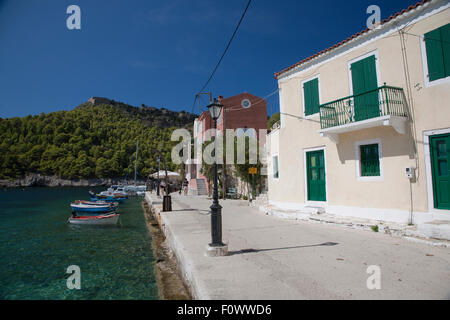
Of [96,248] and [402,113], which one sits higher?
[402,113]

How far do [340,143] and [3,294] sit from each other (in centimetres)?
1175

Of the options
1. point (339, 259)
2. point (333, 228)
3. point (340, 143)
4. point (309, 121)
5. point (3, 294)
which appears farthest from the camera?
point (309, 121)

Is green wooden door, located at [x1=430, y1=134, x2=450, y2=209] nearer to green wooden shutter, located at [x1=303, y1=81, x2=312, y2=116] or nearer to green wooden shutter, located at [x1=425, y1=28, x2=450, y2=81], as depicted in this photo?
green wooden shutter, located at [x1=425, y1=28, x2=450, y2=81]

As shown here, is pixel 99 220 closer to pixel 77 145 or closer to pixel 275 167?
pixel 275 167

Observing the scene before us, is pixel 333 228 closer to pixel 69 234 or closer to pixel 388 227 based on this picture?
pixel 388 227

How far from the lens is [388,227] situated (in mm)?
7547

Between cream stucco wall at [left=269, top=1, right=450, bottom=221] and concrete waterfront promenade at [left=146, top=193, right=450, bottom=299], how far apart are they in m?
1.61

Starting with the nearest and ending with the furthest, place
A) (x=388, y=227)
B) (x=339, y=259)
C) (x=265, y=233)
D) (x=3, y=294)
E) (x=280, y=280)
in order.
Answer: (x=280, y=280) → (x=339, y=259) → (x=3, y=294) → (x=388, y=227) → (x=265, y=233)

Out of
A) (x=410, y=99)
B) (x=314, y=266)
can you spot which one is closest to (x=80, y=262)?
(x=314, y=266)

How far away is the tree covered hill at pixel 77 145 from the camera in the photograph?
305 ft

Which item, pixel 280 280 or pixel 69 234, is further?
pixel 69 234

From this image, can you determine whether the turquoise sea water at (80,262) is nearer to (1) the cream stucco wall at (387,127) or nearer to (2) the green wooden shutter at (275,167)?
(2) the green wooden shutter at (275,167)

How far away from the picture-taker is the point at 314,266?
4.88 m

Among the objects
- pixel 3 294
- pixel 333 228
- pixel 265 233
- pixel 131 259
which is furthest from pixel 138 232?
pixel 333 228
